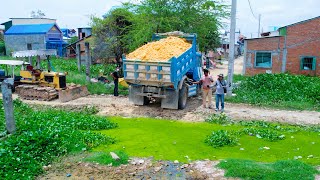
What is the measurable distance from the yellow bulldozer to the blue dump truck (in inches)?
158

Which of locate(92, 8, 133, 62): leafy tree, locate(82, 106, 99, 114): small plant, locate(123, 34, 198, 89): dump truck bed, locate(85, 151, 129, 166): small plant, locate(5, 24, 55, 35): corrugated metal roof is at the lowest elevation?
locate(85, 151, 129, 166): small plant

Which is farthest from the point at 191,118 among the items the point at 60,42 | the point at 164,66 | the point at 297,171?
the point at 60,42

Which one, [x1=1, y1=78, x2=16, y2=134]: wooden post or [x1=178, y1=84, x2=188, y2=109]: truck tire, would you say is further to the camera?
[x1=178, y1=84, x2=188, y2=109]: truck tire

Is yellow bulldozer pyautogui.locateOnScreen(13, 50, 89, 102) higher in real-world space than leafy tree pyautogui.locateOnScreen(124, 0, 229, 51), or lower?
lower

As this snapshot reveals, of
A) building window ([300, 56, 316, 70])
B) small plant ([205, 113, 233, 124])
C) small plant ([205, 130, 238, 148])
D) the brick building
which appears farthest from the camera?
building window ([300, 56, 316, 70])

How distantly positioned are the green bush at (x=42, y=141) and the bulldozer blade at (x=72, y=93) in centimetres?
428

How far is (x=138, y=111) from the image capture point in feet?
45.5

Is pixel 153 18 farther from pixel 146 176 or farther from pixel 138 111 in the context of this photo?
pixel 146 176

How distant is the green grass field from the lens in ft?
27.7

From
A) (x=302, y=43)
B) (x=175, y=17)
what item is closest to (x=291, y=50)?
(x=302, y=43)

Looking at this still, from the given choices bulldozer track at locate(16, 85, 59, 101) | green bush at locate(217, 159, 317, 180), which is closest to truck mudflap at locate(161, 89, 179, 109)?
bulldozer track at locate(16, 85, 59, 101)

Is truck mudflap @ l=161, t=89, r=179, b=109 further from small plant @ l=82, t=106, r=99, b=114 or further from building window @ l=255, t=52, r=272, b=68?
building window @ l=255, t=52, r=272, b=68

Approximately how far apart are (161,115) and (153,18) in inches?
338

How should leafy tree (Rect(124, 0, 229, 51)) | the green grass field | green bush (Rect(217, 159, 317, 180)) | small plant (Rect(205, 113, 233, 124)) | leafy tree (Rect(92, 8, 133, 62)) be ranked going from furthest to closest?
leafy tree (Rect(92, 8, 133, 62)) < leafy tree (Rect(124, 0, 229, 51)) < small plant (Rect(205, 113, 233, 124)) < the green grass field < green bush (Rect(217, 159, 317, 180))
